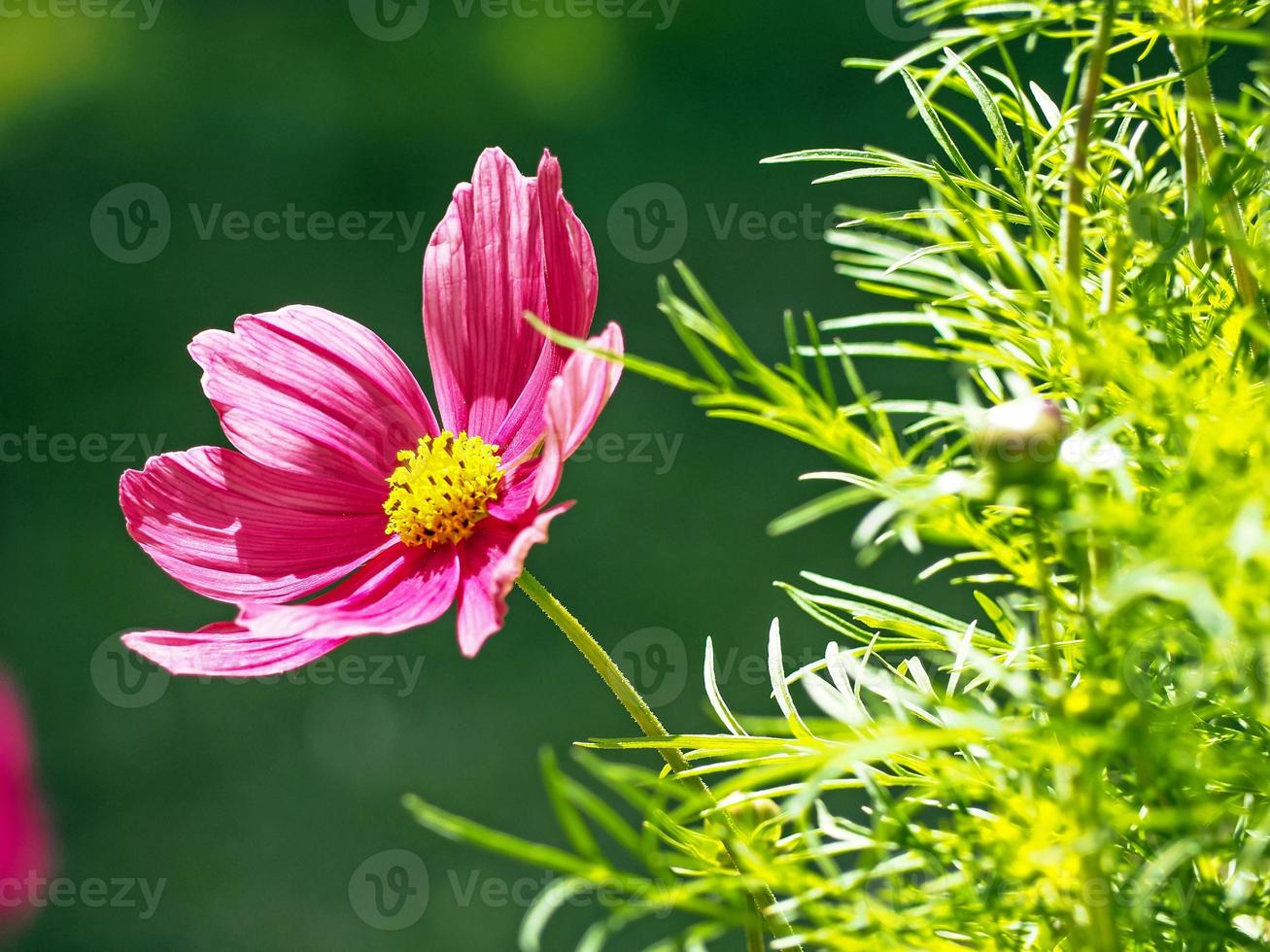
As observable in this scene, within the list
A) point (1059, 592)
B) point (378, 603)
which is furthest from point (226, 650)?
point (1059, 592)

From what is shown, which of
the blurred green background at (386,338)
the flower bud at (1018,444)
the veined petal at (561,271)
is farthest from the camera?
the blurred green background at (386,338)

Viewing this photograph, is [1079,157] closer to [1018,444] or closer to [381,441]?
[1018,444]

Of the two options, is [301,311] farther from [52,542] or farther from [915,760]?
[52,542]

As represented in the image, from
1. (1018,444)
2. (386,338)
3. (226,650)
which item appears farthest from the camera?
(386,338)

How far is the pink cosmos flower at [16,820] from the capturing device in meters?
0.24

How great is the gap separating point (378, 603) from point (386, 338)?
1515 millimetres

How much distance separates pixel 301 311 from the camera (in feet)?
1.16

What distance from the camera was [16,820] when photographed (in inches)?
9.9

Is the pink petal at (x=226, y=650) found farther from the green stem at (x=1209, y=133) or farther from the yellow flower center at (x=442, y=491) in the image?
the green stem at (x=1209, y=133)

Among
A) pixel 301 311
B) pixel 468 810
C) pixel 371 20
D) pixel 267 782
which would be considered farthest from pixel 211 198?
pixel 301 311

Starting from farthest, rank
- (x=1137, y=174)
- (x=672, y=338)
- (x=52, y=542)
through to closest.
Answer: (x=672, y=338)
(x=52, y=542)
(x=1137, y=174)

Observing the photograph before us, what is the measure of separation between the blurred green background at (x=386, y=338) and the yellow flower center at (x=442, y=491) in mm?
1012

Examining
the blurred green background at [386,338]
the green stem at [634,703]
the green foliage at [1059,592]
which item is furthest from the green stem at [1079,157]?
the blurred green background at [386,338]

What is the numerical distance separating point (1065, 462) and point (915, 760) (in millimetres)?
93
